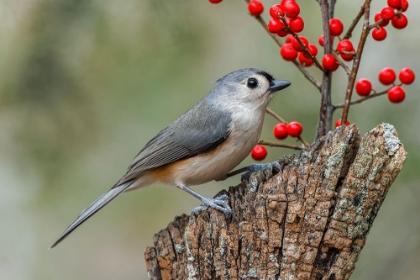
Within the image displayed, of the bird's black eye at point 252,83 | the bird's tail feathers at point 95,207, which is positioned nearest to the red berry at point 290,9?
the bird's black eye at point 252,83

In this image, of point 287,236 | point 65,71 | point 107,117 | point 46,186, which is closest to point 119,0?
point 65,71

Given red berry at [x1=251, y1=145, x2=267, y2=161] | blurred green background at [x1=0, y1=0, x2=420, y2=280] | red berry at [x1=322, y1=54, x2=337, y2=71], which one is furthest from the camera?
blurred green background at [x1=0, y1=0, x2=420, y2=280]

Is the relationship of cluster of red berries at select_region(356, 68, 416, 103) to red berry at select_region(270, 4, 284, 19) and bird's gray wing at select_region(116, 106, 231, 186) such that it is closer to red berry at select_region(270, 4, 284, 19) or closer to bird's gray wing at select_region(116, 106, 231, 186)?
red berry at select_region(270, 4, 284, 19)

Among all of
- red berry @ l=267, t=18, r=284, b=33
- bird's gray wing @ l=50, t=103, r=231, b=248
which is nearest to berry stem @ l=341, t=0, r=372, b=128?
red berry @ l=267, t=18, r=284, b=33

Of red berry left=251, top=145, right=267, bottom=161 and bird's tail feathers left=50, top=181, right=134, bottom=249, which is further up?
red berry left=251, top=145, right=267, bottom=161

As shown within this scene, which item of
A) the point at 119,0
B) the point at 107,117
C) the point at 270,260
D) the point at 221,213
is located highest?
the point at 119,0

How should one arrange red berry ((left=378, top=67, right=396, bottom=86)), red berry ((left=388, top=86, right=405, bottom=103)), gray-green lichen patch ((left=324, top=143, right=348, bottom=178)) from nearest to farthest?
gray-green lichen patch ((left=324, top=143, right=348, bottom=178)) < red berry ((left=388, top=86, right=405, bottom=103)) < red berry ((left=378, top=67, right=396, bottom=86))

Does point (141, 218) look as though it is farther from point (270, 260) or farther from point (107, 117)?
point (270, 260)

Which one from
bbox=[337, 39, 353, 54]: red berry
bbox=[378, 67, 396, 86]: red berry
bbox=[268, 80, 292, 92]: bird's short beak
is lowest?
bbox=[378, 67, 396, 86]: red berry

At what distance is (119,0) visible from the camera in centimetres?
371

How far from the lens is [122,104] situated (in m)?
4.41

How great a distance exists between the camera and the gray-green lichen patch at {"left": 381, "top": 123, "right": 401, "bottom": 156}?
2.37m

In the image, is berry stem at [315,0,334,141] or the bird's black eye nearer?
berry stem at [315,0,334,141]

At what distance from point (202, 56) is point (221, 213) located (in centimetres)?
176
